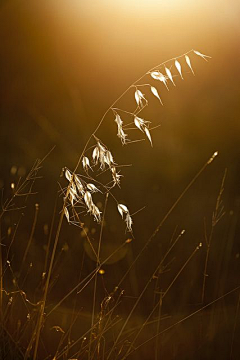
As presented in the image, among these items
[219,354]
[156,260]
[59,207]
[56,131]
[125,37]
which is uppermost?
[125,37]

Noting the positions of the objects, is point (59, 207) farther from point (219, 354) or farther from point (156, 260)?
point (219, 354)

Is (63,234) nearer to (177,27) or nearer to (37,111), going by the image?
(37,111)

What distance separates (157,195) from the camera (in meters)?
1.48

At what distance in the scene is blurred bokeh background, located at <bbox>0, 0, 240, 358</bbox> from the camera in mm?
1477

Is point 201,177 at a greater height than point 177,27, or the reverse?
point 177,27

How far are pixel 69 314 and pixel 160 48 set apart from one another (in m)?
0.84

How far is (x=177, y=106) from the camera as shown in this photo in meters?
1.49

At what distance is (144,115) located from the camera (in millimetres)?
1487

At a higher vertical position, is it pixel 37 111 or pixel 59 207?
pixel 37 111

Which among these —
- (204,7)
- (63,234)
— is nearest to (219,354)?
(63,234)

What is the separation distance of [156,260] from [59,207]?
336 mm

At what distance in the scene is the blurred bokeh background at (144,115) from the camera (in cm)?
148

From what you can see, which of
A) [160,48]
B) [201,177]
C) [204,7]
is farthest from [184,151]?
[204,7]

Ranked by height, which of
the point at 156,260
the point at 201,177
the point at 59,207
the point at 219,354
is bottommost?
the point at 219,354
